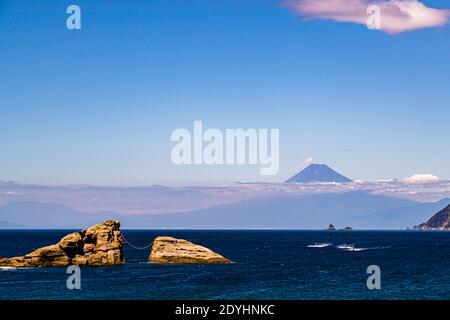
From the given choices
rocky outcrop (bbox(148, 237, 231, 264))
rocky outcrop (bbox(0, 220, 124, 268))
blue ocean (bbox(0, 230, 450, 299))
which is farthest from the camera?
rocky outcrop (bbox(148, 237, 231, 264))

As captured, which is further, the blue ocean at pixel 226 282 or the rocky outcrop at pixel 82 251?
the rocky outcrop at pixel 82 251

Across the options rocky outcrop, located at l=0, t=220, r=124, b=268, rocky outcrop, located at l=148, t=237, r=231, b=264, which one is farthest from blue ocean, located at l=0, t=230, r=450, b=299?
rocky outcrop, located at l=148, t=237, r=231, b=264

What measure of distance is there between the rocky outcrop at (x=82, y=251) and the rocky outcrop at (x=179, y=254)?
8.67 m

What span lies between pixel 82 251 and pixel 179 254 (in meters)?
20.9

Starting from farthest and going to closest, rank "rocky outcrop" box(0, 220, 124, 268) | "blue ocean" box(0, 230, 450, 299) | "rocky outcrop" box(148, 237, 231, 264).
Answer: "rocky outcrop" box(148, 237, 231, 264), "rocky outcrop" box(0, 220, 124, 268), "blue ocean" box(0, 230, 450, 299)

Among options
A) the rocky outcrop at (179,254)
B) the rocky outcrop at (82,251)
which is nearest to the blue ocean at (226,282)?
the rocky outcrop at (82,251)

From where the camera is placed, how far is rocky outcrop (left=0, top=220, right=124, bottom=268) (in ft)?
365

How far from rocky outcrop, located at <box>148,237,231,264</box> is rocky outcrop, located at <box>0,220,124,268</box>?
8668 mm

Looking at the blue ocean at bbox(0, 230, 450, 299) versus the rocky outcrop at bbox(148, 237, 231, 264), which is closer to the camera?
the blue ocean at bbox(0, 230, 450, 299)

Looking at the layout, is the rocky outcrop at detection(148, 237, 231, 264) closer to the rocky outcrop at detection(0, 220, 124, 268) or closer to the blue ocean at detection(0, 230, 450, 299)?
the blue ocean at detection(0, 230, 450, 299)

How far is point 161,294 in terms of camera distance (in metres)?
73.8

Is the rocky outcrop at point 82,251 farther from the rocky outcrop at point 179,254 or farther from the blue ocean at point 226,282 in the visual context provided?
the rocky outcrop at point 179,254

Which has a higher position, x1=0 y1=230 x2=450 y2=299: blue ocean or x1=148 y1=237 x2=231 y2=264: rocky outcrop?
x1=148 y1=237 x2=231 y2=264: rocky outcrop

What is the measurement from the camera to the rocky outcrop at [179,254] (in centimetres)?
12238
